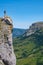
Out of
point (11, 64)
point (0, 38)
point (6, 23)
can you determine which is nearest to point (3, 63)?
point (11, 64)

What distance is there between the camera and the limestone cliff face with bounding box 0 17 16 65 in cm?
2750

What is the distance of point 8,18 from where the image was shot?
3033 cm

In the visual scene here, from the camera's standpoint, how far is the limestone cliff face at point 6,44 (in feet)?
90.2

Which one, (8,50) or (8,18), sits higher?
(8,18)

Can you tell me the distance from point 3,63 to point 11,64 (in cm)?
118

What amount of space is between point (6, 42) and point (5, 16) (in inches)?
176

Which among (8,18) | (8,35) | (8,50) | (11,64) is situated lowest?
(11,64)

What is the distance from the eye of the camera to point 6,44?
91.8 feet

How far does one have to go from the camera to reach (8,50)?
93.0ft

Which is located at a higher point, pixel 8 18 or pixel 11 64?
pixel 8 18

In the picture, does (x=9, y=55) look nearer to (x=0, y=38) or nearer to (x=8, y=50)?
(x=8, y=50)

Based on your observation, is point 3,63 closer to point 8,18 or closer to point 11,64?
point 11,64

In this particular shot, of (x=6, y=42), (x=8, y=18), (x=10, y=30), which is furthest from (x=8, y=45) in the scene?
(x=8, y=18)

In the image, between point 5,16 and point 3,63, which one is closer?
point 3,63
